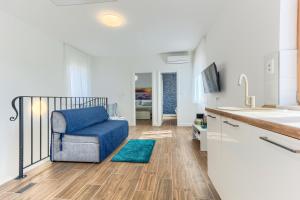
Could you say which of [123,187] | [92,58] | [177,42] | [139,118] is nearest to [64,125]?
[123,187]

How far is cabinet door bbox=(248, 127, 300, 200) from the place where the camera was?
56cm

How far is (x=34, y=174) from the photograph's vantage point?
225 cm

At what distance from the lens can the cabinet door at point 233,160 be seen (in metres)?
0.95

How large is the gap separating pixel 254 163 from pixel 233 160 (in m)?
0.28

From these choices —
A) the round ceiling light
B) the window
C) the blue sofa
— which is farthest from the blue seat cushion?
the window

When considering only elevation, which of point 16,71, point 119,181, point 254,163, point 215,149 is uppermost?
point 16,71

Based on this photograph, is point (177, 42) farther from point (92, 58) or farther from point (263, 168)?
point (263, 168)

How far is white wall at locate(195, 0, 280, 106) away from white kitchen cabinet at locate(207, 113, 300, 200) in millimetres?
735

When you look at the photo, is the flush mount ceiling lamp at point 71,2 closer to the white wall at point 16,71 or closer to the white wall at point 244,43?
the white wall at point 16,71

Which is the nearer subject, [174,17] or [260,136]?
[260,136]

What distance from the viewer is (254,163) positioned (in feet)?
2.72

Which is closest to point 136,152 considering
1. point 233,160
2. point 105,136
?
point 105,136

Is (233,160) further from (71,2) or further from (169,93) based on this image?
(169,93)

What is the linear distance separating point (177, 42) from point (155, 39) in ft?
2.20
